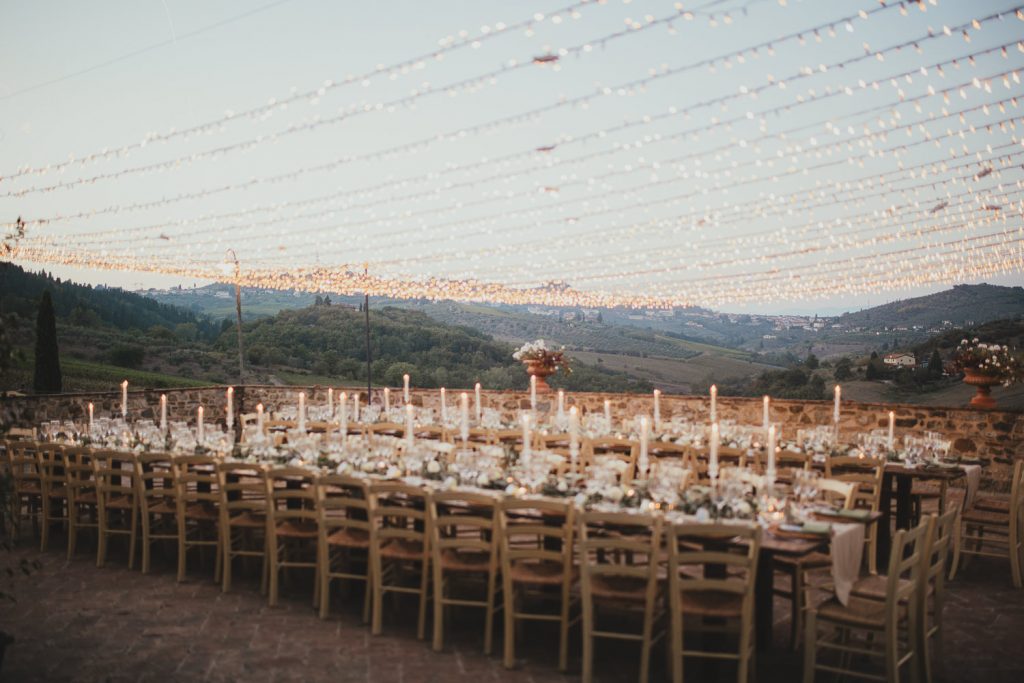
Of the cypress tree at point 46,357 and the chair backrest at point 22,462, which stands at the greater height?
the cypress tree at point 46,357

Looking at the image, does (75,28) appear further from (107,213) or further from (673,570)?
(673,570)

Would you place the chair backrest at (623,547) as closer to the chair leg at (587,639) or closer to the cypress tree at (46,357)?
the chair leg at (587,639)

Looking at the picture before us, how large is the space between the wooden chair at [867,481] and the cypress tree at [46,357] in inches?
552

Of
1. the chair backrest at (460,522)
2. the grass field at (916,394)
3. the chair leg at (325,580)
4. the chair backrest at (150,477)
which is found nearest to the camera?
the chair backrest at (460,522)

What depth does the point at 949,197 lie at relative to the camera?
926cm

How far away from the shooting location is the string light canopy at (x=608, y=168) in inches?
259

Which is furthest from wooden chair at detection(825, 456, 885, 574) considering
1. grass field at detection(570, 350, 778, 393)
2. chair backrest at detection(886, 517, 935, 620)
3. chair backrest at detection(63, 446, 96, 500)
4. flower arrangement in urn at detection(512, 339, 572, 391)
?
grass field at detection(570, 350, 778, 393)

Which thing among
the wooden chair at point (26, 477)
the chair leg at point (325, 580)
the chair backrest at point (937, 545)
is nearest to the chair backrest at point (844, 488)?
the chair backrest at point (937, 545)

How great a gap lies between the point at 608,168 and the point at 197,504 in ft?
17.4

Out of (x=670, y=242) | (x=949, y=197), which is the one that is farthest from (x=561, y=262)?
(x=949, y=197)

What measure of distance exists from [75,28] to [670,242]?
8211 millimetres

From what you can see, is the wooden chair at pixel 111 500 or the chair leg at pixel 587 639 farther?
the wooden chair at pixel 111 500

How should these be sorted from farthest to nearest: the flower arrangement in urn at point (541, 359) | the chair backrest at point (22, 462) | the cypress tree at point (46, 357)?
1. the cypress tree at point (46, 357)
2. the flower arrangement in urn at point (541, 359)
3. the chair backrest at point (22, 462)

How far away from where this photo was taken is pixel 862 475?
6602 mm
